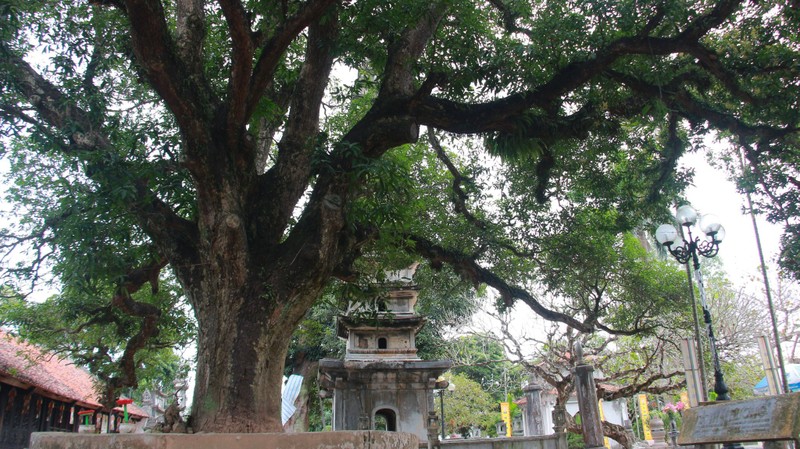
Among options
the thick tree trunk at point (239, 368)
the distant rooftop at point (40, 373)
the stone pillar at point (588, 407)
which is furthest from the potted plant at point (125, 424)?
the stone pillar at point (588, 407)

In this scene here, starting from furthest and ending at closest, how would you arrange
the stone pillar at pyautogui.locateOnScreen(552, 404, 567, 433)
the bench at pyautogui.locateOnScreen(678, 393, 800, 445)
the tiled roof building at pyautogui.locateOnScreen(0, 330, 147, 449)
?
1. the stone pillar at pyautogui.locateOnScreen(552, 404, 567, 433)
2. the tiled roof building at pyautogui.locateOnScreen(0, 330, 147, 449)
3. the bench at pyautogui.locateOnScreen(678, 393, 800, 445)

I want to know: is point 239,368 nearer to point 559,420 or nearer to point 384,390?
point 384,390

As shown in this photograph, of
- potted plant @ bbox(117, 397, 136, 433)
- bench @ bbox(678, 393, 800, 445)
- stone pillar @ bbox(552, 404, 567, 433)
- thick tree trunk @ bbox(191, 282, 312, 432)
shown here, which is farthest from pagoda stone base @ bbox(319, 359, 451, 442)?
thick tree trunk @ bbox(191, 282, 312, 432)

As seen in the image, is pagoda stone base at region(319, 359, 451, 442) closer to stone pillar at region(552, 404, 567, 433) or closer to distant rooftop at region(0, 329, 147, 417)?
stone pillar at region(552, 404, 567, 433)

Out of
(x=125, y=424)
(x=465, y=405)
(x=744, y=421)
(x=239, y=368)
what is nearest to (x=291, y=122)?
(x=239, y=368)

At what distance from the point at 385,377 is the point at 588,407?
5557mm

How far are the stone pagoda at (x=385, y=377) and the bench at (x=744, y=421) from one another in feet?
31.5

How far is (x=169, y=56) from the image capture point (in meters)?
4.80

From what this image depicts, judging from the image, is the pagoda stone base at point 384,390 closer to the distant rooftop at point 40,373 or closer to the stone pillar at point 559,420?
the stone pillar at point 559,420

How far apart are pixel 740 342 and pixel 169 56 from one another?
19678 millimetres

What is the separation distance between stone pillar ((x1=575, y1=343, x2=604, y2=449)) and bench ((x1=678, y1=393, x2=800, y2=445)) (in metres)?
7.66

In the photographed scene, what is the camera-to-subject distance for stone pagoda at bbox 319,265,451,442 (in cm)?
1565

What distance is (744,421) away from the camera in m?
5.50

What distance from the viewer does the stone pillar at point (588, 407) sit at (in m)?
13.7
